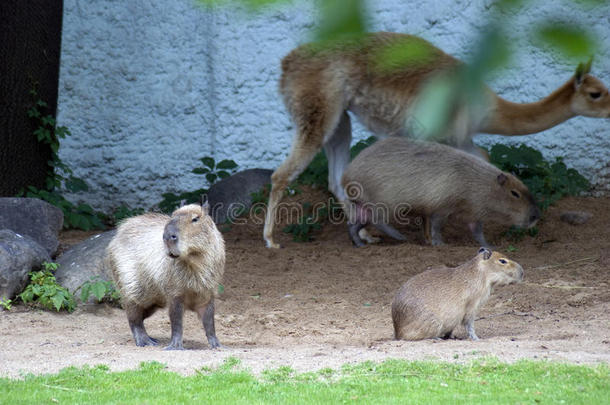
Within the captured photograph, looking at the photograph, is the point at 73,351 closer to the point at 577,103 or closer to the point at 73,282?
the point at 73,282

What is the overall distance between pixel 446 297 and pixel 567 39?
365 centimetres

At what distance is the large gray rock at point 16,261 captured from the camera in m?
5.57

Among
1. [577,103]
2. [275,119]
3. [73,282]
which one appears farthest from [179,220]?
[275,119]

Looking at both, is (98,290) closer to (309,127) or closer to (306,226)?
(309,127)

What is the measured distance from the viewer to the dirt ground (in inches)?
167

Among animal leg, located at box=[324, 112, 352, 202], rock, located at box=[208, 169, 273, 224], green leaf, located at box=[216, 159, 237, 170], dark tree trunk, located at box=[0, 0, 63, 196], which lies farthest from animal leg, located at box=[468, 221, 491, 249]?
dark tree trunk, located at box=[0, 0, 63, 196]

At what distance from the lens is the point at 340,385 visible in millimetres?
3574

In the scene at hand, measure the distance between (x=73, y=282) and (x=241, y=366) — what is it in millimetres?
2394

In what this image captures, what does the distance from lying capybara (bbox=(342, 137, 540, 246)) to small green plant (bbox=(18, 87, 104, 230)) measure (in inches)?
122

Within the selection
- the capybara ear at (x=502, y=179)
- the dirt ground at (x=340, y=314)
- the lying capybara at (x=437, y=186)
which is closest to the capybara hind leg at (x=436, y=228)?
the lying capybara at (x=437, y=186)

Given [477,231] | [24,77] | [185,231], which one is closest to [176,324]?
[185,231]

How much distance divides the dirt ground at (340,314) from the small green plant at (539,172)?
238 mm

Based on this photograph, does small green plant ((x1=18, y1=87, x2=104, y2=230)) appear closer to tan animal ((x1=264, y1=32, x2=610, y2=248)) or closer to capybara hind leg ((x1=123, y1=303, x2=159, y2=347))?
tan animal ((x1=264, y1=32, x2=610, y2=248))

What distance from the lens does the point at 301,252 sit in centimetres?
766
